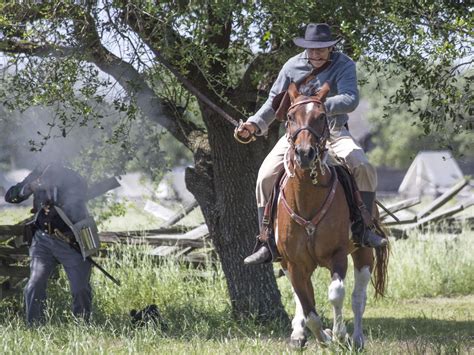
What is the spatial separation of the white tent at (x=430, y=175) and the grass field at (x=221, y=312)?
3127 centimetres

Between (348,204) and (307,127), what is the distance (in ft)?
3.61

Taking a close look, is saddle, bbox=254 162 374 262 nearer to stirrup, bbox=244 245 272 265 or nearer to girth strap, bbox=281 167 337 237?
stirrup, bbox=244 245 272 265

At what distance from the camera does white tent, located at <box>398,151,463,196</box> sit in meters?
47.1

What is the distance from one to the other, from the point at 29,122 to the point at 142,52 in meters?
2.57

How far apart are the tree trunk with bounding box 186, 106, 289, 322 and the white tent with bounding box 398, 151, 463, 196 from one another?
3696 centimetres

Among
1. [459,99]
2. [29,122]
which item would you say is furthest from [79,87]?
[459,99]

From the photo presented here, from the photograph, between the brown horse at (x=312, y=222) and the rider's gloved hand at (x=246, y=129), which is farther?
the rider's gloved hand at (x=246, y=129)

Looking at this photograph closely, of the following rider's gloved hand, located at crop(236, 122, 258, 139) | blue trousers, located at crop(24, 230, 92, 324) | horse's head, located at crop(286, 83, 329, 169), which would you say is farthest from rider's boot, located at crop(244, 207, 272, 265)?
blue trousers, located at crop(24, 230, 92, 324)

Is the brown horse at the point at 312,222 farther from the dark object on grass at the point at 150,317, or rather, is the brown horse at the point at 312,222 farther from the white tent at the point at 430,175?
the white tent at the point at 430,175

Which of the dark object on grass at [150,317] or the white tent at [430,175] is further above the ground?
the white tent at [430,175]

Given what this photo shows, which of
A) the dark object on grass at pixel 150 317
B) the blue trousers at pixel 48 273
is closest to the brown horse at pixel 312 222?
the dark object on grass at pixel 150 317

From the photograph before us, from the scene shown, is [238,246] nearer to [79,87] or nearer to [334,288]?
[79,87]

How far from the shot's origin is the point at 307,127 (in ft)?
22.4

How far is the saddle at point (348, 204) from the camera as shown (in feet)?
25.2
